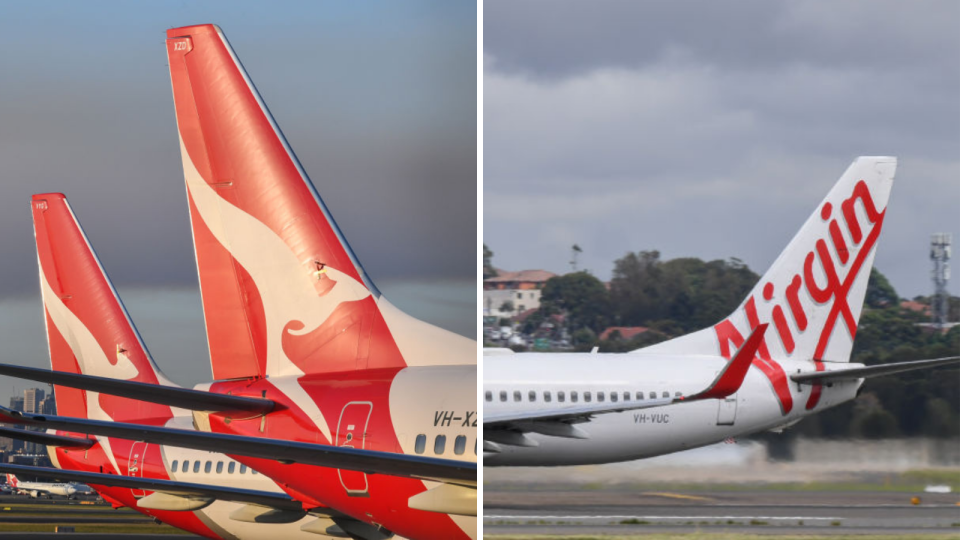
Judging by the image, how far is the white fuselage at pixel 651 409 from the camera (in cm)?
391

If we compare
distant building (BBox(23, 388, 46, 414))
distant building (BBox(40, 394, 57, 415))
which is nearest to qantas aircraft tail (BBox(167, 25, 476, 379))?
distant building (BBox(23, 388, 46, 414))

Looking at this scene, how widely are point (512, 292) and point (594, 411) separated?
1583mm

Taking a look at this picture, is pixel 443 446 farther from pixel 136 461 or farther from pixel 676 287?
pixel 136 461

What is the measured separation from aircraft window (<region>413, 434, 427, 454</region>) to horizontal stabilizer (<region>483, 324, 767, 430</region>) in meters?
0.34

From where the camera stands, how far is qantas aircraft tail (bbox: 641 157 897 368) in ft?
11.6

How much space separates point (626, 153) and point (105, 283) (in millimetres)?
6721

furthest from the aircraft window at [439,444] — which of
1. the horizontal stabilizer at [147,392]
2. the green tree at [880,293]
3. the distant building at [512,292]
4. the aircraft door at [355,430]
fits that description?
the green tree at [880,293]

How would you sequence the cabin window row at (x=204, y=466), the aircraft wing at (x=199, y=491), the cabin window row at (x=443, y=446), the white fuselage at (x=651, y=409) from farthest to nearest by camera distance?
the cabin window row at (x=204, y=466)
the aircraft wing at (x=199, y=491)
the cabin window row at (x=443, y=446)
the white fuselage at (x=651, y=409)

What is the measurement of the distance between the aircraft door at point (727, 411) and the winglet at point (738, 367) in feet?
0.12

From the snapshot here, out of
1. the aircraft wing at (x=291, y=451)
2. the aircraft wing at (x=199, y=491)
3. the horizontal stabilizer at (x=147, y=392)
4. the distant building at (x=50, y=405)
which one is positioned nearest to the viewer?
the aircraft wing at (x=291, y=451)

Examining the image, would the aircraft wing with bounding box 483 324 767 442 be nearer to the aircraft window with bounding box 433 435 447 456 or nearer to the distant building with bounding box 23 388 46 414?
the aircraft window with bounding box 433 435 447 456

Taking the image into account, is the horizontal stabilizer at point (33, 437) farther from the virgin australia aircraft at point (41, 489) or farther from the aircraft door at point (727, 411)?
the virgin australia aircraft at point (41, 489)

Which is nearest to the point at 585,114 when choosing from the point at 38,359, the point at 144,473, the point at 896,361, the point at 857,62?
the point at 857,62

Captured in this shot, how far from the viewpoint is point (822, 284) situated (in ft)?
13.5
